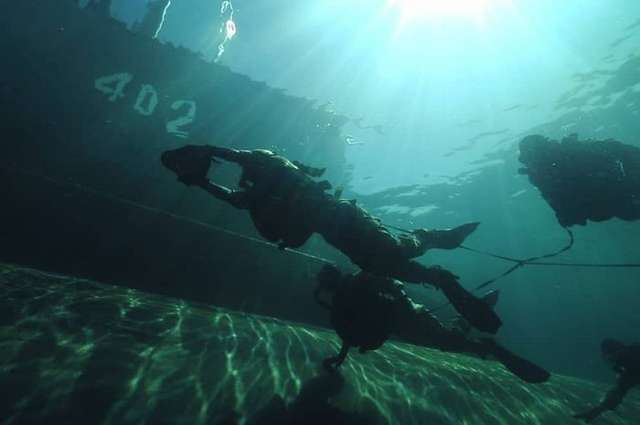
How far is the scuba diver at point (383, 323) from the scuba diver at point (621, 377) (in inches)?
138

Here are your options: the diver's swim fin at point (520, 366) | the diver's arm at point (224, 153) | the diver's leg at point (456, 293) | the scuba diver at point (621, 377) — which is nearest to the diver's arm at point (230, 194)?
the diver's arm at point (224, 153)

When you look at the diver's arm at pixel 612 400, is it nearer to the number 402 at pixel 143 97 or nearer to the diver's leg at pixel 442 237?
the diver's leg at pixel 442 237

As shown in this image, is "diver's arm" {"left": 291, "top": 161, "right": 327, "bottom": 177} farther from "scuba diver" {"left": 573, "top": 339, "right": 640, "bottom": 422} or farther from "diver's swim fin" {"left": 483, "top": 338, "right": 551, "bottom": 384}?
"scuba diver" {"left": 573, "top": 339, "right": 640, "bottom": 422}

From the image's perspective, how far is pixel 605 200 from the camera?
7770 mm

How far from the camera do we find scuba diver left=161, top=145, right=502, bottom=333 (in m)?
4.99

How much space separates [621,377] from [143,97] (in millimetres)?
18938

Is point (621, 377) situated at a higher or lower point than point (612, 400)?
higher

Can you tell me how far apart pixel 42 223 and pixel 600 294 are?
162 feet

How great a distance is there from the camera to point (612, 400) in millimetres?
7488

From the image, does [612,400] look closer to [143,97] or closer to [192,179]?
[192,179]

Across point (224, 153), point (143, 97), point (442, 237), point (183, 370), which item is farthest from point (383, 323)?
point (143, 97)

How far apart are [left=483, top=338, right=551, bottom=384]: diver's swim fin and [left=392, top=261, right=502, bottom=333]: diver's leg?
3.84 ft

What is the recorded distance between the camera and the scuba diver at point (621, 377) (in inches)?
293

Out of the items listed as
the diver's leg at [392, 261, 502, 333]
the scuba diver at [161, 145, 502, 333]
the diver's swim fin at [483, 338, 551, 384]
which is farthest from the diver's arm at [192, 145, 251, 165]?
the diver's swim fin at [483, 338, 551, 384]
